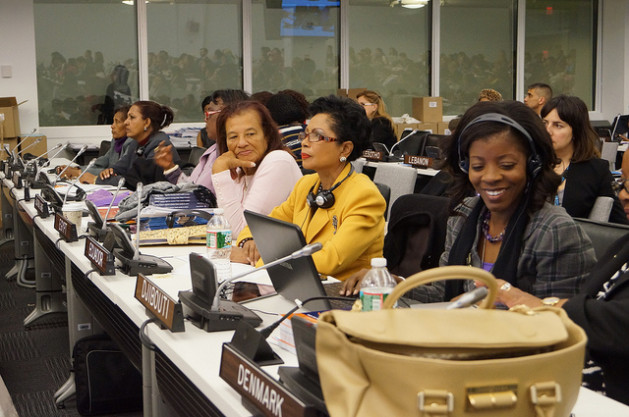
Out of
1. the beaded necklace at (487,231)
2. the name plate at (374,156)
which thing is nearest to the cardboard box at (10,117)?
the name plate at (374,156)

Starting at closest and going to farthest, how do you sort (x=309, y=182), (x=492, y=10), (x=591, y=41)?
(x=309, y=182)
(x=492, y=10)
(x=591, y=41)

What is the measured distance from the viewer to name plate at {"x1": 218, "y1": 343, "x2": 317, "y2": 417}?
1.18 meters

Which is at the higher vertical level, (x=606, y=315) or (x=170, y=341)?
(x=606, y=315)

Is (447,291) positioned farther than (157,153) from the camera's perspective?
No

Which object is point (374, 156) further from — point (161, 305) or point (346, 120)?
point (161, 305)

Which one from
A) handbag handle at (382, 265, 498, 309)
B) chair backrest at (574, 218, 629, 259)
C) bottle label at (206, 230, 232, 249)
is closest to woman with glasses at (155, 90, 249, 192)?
bottle label at (206, 230, 232, 249)

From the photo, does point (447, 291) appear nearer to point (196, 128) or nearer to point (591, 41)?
point (196, 128)

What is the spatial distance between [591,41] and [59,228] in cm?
944

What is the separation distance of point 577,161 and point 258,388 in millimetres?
2643

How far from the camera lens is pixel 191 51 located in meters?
8.89

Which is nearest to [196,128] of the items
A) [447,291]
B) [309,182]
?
[309,182]

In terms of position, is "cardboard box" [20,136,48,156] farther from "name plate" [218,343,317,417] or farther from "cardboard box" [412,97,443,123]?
"name plate" [218,343,317,417]

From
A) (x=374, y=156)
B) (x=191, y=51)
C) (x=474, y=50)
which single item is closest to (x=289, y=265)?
(x=374, y=156)

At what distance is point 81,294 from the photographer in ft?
9.76
